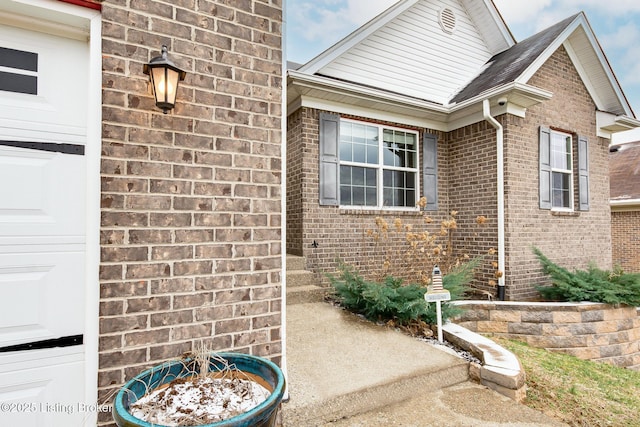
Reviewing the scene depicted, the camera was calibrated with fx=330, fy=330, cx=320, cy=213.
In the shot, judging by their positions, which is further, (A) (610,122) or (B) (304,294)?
(A) (610,122)

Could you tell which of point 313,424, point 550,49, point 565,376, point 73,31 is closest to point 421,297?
point 565,376

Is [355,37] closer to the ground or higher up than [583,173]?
higher up

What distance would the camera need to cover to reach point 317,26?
819 inches

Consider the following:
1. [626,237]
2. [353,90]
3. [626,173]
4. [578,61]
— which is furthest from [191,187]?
[626,173]

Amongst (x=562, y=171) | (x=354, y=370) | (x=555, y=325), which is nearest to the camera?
(x=354, y=370)

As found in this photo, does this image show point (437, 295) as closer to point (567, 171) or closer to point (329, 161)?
point (329, 161)

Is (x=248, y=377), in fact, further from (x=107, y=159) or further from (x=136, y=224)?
(x=107, y=159)

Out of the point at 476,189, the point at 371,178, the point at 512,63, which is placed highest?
the point at 512,63

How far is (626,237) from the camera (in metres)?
10.3

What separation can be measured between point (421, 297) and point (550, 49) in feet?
18.3

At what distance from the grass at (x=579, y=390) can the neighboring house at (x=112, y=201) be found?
8.37ft

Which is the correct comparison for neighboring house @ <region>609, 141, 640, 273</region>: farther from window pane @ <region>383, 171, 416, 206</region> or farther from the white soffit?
window pane @ <region>383, 171, 416, 206</region>

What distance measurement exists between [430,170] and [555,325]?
3.24 meters

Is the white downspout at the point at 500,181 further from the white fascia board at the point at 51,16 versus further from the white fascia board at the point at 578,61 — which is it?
the white fascia board at the point at 51,16
